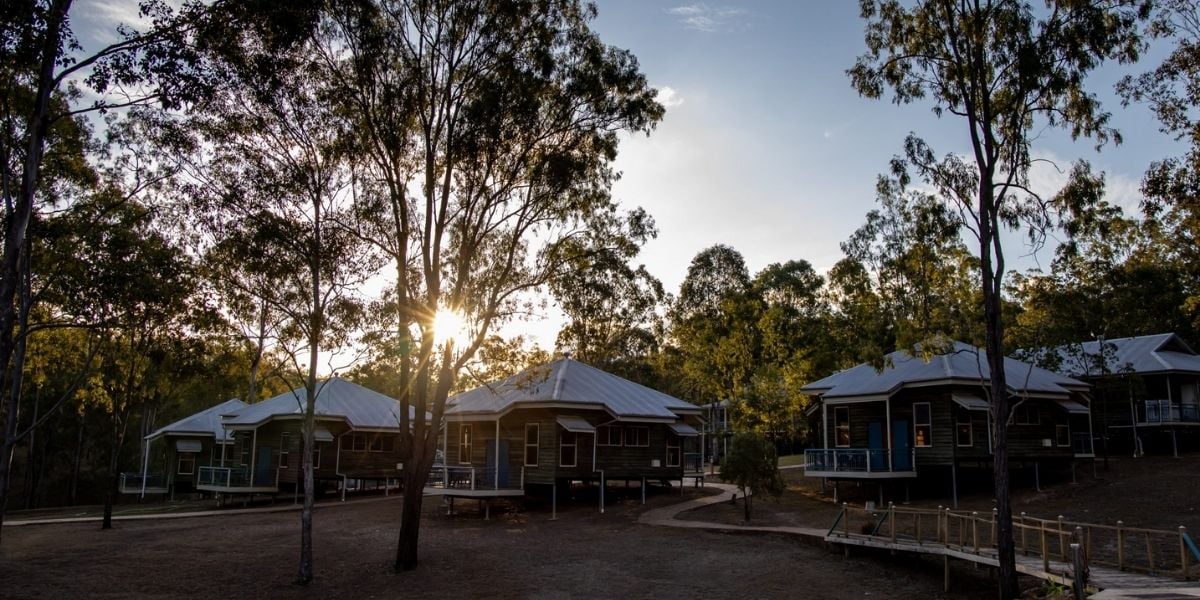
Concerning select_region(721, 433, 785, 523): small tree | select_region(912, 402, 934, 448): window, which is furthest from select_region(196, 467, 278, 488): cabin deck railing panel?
select_region(912, 402, 934, 448): window

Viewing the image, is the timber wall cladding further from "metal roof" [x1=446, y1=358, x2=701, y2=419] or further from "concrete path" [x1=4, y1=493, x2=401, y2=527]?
"concrete path" [x1=4, y1=493, x2=401, y2=527]

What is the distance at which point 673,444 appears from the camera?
35188 millimetres

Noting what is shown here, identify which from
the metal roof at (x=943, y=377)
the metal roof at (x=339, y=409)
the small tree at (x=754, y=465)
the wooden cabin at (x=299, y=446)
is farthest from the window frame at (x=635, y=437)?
the wooden cabin at (x=299, y=446)

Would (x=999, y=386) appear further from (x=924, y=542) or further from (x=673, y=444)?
(x=673, y=444)

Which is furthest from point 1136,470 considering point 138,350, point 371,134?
point 138,350

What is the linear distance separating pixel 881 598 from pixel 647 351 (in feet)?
167

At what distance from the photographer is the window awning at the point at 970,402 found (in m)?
28.9

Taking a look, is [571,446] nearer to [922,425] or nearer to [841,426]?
[841,426]

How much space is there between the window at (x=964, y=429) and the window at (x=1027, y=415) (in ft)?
9.40

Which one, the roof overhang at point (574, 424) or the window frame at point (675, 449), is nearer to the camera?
the roof overhang at point (574, 424)

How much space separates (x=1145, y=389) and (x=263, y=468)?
42.4m

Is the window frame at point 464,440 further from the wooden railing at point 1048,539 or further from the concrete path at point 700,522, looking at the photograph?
the wooden railing at point 1048,539

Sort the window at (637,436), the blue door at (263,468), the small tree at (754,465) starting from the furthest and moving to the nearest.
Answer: the blue door at (263,468)
the window at (637,436)
the small tree at (754,465)

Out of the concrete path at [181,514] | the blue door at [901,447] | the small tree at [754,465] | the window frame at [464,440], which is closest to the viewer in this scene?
the small tree at [754,465]
